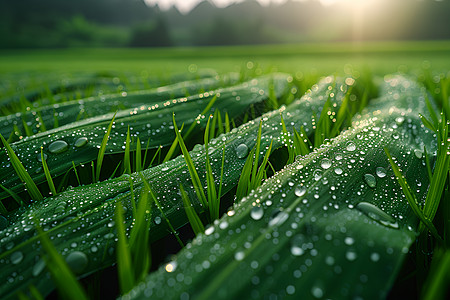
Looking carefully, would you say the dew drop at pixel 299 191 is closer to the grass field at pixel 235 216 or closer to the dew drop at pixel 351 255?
the grass field at pixel 235 216

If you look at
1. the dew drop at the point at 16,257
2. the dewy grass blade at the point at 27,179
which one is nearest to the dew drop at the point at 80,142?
the dewy grass blade at the point at 27,179

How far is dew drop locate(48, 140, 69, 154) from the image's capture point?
678 mm

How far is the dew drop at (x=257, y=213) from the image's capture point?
427 mm

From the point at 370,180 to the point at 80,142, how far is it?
63cm

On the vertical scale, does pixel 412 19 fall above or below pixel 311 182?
below

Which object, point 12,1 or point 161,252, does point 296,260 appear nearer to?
point 161,252

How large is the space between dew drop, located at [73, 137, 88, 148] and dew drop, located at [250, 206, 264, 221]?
1.52 feet

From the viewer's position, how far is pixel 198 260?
0.37 metres

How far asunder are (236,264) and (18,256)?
318mm

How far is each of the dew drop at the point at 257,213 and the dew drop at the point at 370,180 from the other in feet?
0.68

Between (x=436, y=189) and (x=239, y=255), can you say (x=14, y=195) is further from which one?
(x=436, y=189)

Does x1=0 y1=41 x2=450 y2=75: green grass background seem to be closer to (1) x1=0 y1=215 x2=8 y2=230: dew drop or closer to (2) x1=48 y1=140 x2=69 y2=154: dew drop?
(2) x1=48 y1=140 x2=69 y2=154: dew drop

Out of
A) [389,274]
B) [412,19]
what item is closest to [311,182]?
[389,274]

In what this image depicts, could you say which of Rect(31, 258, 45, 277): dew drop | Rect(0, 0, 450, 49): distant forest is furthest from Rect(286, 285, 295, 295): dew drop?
Rect(0, 0, 450, 49): distant forest
